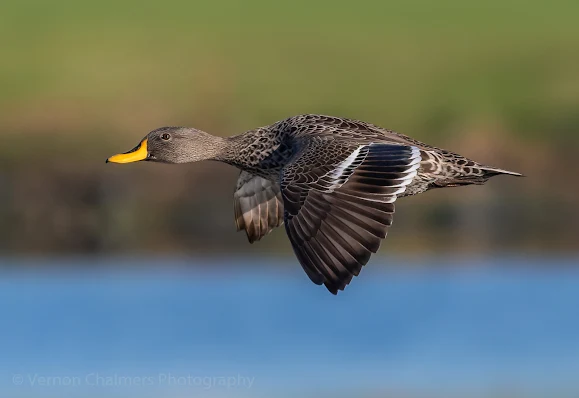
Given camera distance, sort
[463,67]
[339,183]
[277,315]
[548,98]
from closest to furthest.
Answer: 1. [339,183]
2. [277,315]
3. [548,98]
4. [463,67]

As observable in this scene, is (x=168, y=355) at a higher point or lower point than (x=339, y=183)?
lower

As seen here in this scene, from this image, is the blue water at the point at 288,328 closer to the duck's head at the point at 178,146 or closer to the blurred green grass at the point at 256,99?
the blurred green grass at the point at 256,99

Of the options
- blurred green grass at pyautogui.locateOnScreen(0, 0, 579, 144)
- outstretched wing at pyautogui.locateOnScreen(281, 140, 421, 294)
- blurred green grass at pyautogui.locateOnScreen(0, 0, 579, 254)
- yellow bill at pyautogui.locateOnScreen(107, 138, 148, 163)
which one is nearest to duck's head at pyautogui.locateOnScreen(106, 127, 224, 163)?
yellow bill at pyautogui.locateOnScreen(107, 138, 148, 163)

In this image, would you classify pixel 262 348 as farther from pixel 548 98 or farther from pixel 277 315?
pixel 548 98

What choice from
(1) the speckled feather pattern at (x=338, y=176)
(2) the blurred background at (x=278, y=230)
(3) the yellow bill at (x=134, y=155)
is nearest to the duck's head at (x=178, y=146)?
(3) the yellow bill at (x=134, y=155)

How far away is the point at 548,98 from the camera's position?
29.0 metres

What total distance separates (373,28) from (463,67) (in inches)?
115

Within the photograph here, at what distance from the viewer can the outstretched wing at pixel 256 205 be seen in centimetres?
1314

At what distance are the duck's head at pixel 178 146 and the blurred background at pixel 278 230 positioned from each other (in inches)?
177

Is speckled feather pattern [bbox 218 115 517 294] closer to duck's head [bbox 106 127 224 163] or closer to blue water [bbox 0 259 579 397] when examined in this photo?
duck's head [bbox 106 127 224 163]

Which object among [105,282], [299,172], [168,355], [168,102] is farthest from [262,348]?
[168,102]

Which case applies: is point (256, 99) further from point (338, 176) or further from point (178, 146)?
point (338, 176)

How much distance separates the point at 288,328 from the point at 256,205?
616 cm

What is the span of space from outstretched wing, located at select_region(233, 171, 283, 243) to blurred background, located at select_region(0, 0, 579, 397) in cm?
361
